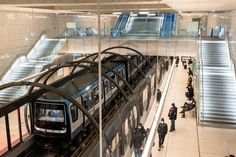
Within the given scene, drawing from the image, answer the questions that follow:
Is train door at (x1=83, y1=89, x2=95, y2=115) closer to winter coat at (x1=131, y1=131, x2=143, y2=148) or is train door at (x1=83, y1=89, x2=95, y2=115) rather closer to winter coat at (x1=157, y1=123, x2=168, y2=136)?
winter coat at (x1=131, y1=131, x2=143, y2=148)

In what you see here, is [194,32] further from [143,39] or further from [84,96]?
[84,96]

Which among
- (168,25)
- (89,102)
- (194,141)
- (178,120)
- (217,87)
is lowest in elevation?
(194,141)

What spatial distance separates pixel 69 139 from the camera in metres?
8.52

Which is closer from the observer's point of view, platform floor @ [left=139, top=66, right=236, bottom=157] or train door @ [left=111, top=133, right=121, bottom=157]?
train door @ [left=111, top=133, right=121, bottom=157]

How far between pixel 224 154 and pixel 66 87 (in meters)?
6.69

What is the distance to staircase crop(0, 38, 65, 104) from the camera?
19978 millimetres

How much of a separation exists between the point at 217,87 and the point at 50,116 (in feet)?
33.9

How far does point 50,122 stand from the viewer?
8711 mm

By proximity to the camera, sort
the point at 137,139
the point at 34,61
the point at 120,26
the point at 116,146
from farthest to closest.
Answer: the point at 120,26
the point at 34,61
the point at 137,139
the point at 116,146

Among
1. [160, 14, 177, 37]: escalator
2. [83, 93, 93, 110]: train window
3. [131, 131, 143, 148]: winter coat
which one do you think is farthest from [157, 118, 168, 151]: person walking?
[160, 14, 177, 37]: escalator

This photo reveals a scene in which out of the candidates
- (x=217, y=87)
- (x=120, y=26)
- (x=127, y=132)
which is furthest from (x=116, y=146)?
(x=120, y=26)

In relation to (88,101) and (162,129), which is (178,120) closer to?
(162,129)

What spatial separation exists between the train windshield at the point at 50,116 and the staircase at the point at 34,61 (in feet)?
29.9

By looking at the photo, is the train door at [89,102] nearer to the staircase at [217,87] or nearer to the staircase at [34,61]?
Result: the staircase at [217,87]
